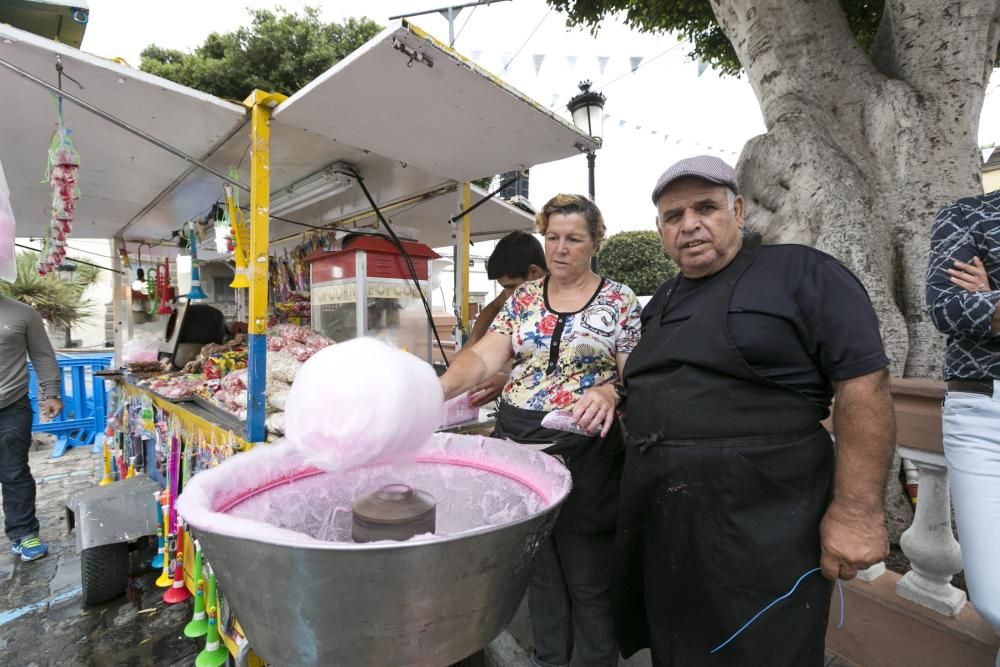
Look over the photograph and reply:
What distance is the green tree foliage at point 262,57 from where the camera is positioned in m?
12.9

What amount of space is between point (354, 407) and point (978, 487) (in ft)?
6.06

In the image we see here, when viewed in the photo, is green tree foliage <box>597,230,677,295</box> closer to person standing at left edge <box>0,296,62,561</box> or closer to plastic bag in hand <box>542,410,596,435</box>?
person standing at left edge <box>0,296,62,561</box>

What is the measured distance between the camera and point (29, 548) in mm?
3496

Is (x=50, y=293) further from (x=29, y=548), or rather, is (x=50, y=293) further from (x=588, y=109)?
(x=588, y=109)

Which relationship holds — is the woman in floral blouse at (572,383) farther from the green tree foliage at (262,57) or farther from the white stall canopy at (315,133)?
the green tree foliage at (262,57)

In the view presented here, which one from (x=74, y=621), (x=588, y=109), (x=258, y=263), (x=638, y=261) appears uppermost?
(x=588, y=109)

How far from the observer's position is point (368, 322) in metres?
3.32

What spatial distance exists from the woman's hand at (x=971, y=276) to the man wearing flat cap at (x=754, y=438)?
2.31 feet

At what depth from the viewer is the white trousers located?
52.4 inches

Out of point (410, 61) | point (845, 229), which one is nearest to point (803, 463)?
point (410, 61)

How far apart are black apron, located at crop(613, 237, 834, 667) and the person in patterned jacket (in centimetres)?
51

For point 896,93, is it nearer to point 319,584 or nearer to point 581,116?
point 581,116

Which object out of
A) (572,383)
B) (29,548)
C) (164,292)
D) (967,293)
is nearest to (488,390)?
(572,383)

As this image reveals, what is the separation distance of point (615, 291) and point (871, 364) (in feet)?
2.77
